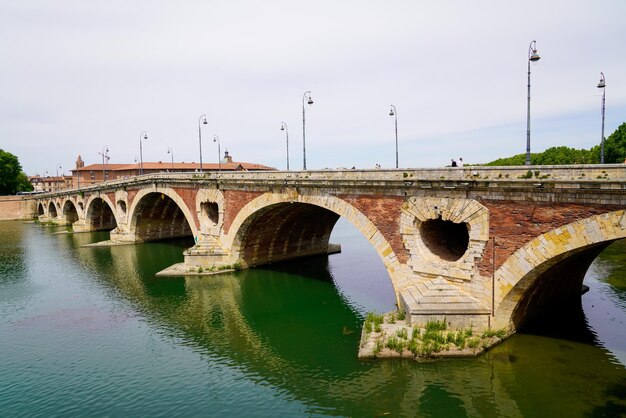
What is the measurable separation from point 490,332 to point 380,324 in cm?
376

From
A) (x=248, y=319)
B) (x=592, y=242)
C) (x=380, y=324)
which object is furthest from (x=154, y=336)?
(x=592, y=242)

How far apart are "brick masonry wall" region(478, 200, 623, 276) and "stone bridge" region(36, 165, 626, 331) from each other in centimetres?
3

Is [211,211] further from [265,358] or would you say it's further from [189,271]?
[265,358]

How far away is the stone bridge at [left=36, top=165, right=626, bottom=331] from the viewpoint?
42.8 ft

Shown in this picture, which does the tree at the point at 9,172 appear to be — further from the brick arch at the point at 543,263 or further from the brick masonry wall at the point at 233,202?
the brick arch at the point at 543,263

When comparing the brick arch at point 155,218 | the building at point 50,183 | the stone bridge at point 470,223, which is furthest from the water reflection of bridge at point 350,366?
the building at point 50,183

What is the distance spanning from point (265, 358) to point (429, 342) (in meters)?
5.85

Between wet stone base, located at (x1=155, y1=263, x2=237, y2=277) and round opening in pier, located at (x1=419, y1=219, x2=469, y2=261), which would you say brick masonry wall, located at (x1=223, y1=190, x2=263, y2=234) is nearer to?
wet stone base, located at (x1=155, y1=263, x2=237, y2=277)

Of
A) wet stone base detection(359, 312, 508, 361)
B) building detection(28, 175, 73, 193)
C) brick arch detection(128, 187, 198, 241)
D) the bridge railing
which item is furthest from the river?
building detection(28, 175, 73, 193)

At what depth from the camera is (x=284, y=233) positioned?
30438mm

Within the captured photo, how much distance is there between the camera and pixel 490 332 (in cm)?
1514

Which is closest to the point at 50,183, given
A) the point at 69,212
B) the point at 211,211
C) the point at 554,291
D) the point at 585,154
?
the point at 69,212

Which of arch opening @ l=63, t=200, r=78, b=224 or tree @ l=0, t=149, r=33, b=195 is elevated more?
tree @ l=0, t=149, r=33, b=195

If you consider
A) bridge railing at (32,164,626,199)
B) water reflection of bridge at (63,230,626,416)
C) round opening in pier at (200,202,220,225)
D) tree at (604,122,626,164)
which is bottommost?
water reflection of bridge at (63,230,626,416)
